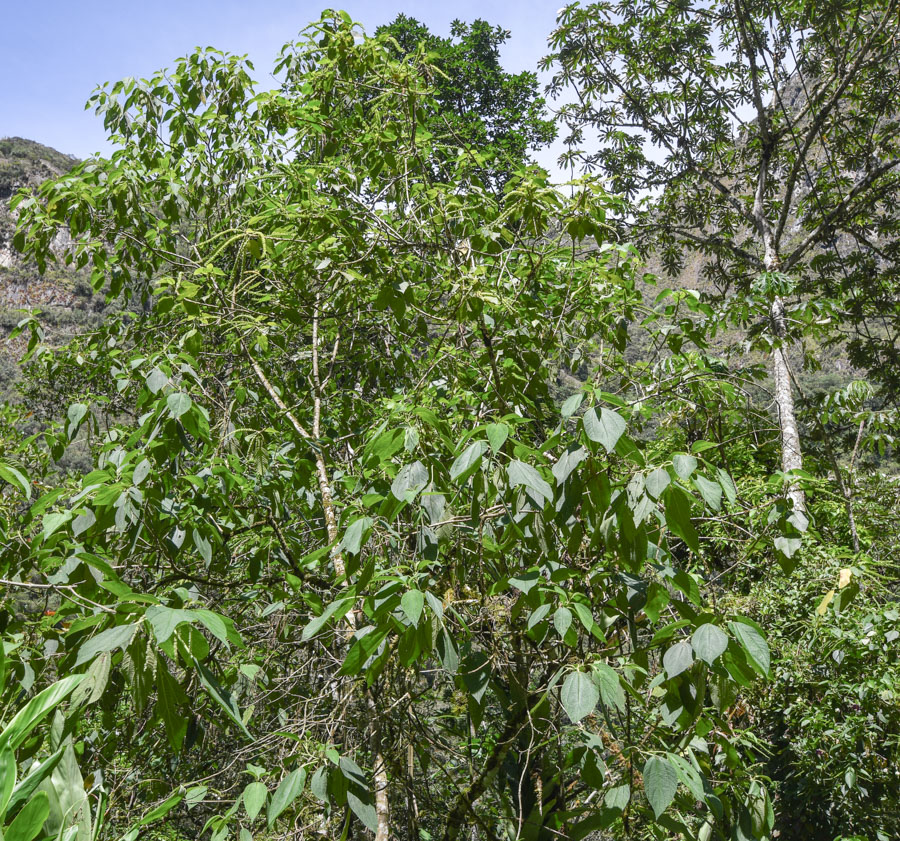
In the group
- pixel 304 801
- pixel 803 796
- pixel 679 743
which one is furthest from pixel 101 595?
pixel 803 796

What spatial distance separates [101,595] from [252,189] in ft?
6.16

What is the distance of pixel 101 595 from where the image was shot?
158cm

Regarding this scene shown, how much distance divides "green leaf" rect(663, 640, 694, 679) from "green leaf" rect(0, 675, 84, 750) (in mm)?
958

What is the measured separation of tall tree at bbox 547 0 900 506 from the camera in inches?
262

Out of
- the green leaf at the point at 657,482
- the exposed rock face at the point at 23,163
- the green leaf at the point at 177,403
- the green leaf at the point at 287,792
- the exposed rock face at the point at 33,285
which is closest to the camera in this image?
the green leaf at the point at 657,482

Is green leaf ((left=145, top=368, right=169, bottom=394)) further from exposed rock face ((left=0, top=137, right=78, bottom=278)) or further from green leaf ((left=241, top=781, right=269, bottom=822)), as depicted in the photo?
exposed rock face ((left=0, top=137, right=78, bottom=278))

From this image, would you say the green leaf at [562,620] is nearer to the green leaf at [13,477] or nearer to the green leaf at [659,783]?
the green leaf at [659,783]

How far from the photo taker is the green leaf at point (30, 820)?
0.75m

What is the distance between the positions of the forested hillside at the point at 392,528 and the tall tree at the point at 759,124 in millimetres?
3492

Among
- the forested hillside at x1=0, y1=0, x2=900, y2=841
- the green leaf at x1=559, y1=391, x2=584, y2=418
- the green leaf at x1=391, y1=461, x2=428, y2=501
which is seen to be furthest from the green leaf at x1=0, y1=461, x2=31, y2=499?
the green leaf at x1=559, y1=391, x2=584, y2=418

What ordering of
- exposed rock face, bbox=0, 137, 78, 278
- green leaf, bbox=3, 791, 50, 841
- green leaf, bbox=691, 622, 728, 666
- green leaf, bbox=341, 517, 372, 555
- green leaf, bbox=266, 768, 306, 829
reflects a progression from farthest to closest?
exposed rock face, bbox=0, 137, 78, 278, green leaf, bbox=341, 517, 372, 555, green leaf, bbox=266, 768, 306, 829, green leaf, bbox=691, 622, 728, 666, green leaf, bbox=3, 791, 50, 841

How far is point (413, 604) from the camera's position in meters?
1.17

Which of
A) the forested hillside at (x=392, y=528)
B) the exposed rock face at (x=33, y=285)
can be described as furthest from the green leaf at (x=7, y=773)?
the exposed rock face at (x=33, y=285)

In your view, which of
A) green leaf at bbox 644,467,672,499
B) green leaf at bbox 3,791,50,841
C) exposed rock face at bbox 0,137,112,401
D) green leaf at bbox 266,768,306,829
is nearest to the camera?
green leaf at bbox 3,791,50,841
